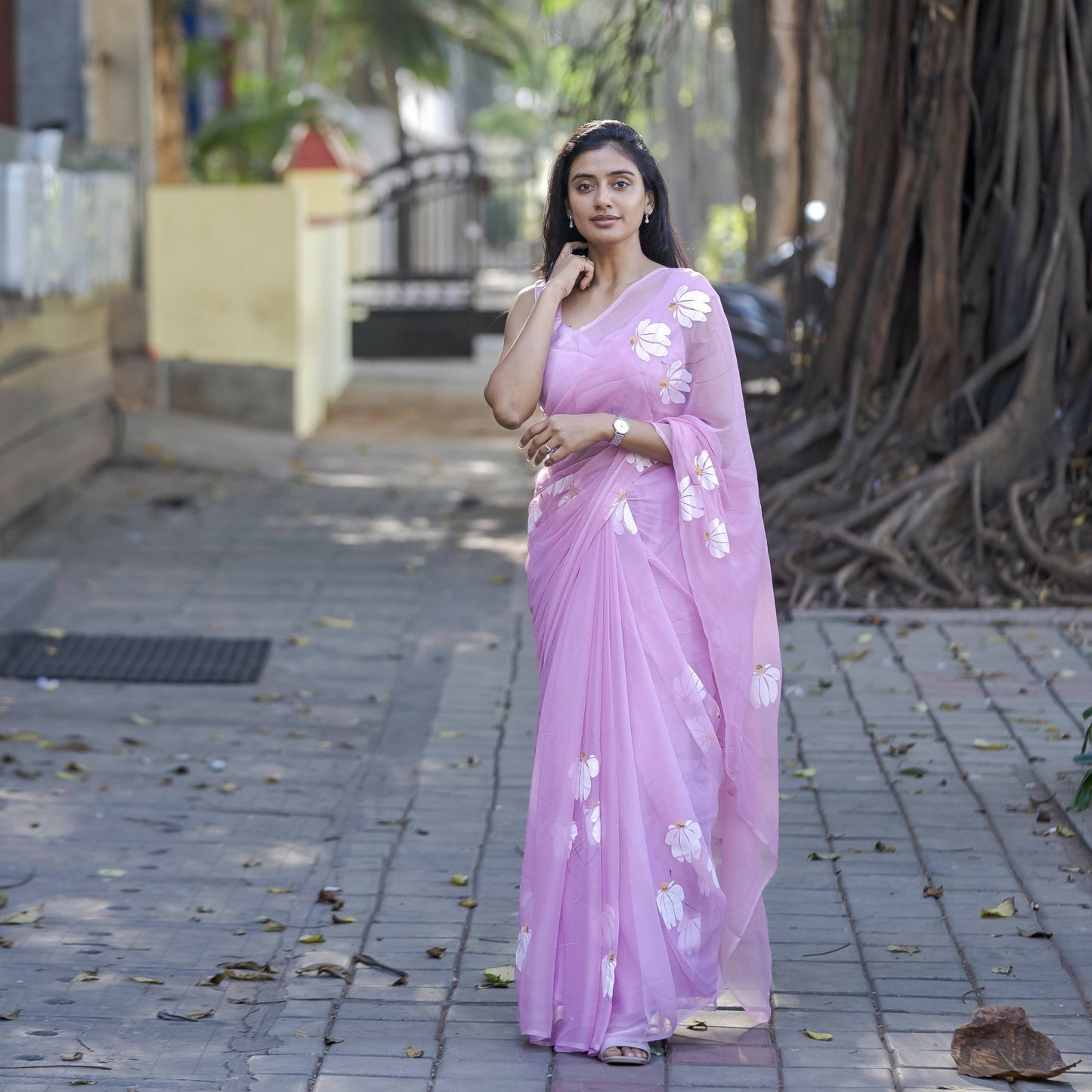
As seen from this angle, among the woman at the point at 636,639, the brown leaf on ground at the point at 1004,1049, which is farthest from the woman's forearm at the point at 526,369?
the brown leaf on ground at the point at 1004,1049

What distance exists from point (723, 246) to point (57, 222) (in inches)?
584

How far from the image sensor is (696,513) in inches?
137

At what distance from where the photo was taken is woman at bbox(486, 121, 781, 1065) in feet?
11.1

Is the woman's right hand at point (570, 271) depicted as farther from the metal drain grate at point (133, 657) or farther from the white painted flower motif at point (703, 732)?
the metal drain grate at point (133, 657)

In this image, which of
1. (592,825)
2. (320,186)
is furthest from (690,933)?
(320,186)

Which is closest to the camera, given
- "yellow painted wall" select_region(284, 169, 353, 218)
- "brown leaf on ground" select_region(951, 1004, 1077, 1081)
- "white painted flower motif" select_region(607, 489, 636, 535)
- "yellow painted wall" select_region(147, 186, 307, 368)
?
"brown leaf on ground" select_region(951, 1004, 1077, 1081)

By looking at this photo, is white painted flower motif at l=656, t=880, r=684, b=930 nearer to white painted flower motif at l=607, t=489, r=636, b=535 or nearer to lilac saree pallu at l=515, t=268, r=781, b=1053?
lilac saree pallu at l=515, t=268, r=781, b=1053

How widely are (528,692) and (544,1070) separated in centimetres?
290

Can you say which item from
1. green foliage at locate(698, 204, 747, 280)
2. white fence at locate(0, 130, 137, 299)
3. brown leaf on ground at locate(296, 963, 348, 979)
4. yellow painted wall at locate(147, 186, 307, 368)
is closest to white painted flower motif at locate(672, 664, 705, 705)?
brown leaf on ground at locate(296, 963, 348, 979)

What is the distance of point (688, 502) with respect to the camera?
11.4ft

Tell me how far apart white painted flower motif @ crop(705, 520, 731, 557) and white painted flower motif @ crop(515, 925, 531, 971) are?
2.83 feet

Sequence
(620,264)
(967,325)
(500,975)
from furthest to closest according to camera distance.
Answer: (967,325)
(500,975)
(620,264)

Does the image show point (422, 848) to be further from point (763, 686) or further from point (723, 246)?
point (723, 246)

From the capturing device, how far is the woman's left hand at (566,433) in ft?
11.0
